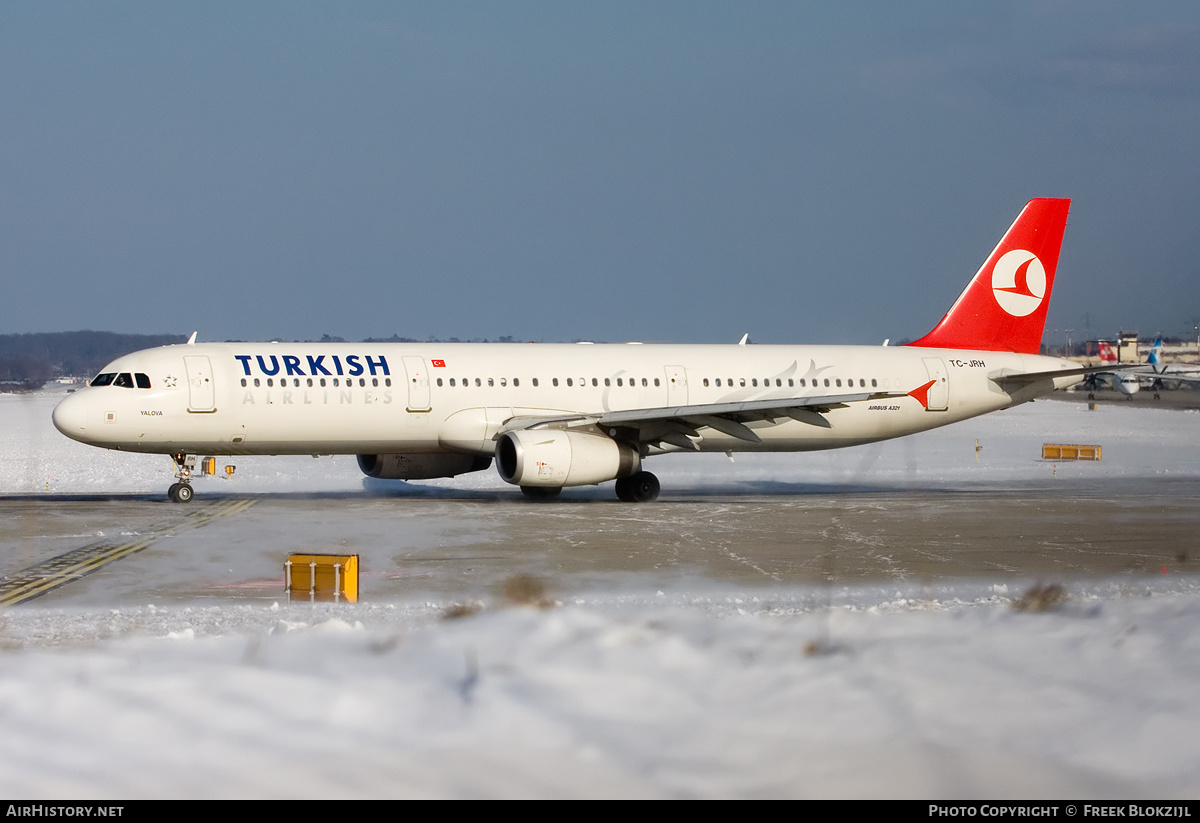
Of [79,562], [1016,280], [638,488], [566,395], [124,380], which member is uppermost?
[1016,280]

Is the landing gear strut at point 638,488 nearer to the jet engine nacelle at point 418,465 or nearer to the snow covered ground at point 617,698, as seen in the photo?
the jet engine nacelle at point 418,465

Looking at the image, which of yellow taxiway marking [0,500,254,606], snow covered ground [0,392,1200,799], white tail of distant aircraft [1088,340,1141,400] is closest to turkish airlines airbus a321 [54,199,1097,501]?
yellow taxiway marking [0,500,254,606]

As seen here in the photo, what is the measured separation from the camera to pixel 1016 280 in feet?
110

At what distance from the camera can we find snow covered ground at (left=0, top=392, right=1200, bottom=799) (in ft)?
25.5

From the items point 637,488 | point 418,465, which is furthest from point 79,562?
point 637,488

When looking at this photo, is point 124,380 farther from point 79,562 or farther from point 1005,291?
point 1005,291

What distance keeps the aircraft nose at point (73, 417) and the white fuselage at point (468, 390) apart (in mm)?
28

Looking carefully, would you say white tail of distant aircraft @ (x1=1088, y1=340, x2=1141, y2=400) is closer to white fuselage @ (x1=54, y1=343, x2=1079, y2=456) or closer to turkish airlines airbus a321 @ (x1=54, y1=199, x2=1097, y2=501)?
turkish airlines airbus a321 @ (x1=54, y1=199, x2=1097, y2=501)

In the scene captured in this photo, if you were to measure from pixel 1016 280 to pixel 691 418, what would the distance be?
36.2 feet

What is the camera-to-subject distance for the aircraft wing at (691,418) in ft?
89.2

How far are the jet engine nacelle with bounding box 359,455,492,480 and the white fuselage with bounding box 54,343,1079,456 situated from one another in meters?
1.02

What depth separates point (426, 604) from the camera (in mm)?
14148
